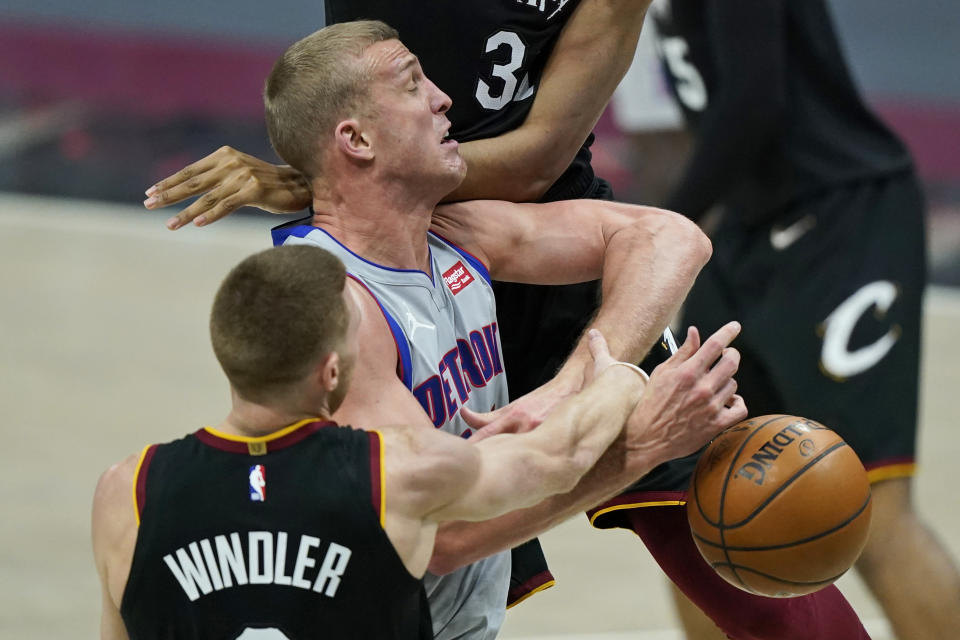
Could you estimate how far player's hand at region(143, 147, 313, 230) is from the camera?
9.71 feet

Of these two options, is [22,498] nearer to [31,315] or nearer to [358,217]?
[31,315]

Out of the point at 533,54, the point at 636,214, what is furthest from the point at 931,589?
the point at 533,54

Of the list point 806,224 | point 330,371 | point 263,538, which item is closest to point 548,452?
point 330,371

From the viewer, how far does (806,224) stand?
4621 millimetres

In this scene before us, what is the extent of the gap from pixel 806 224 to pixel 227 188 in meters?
2.26

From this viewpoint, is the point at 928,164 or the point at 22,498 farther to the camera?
the point at 928,164

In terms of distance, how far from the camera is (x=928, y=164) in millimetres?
9797

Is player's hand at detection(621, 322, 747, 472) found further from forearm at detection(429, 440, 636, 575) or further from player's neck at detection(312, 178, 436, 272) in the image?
player's neck at detection(312, 178, 436, 272)

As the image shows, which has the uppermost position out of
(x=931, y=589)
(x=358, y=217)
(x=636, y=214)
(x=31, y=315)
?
(x=358, y=217)

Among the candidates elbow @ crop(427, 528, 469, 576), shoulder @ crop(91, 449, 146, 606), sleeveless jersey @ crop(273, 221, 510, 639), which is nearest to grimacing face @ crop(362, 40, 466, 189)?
sleeveless jersey @ crop(273, 221, 510, 639)

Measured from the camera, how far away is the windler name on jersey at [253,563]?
2420 mm

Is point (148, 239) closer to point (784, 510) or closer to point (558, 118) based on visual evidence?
point (558, 118)

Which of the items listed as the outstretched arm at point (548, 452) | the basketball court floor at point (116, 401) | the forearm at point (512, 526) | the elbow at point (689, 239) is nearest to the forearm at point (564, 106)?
the elbow at point (689, 239)

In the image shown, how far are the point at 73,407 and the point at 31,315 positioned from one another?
1.73m
